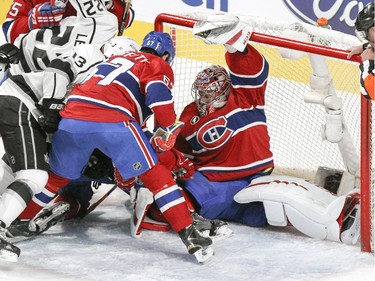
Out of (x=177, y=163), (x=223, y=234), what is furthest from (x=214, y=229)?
(x=177, y=163)

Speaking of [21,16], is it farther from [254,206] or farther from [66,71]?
[254,206]

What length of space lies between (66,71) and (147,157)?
0.42 m

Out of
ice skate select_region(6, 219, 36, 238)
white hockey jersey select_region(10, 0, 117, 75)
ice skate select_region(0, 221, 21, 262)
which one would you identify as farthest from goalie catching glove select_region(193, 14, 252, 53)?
ice skate select_region(0, 221, 21, 262)

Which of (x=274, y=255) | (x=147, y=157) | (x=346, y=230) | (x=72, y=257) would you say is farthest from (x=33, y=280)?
(x=346, y=230)

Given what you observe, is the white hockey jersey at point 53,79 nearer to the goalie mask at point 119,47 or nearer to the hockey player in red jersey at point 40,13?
the goalie mask at point 119,47

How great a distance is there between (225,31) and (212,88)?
0.89ft

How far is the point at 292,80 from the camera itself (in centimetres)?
442

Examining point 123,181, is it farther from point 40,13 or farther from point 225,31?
point 40,13

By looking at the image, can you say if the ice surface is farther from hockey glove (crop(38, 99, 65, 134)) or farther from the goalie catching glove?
the goalie catching glove

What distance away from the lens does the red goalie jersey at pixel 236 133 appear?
4.10 m

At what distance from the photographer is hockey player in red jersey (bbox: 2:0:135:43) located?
423 cm

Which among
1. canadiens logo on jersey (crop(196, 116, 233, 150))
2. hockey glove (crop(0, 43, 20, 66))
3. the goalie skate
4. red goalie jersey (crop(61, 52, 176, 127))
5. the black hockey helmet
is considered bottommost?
the goalie skate

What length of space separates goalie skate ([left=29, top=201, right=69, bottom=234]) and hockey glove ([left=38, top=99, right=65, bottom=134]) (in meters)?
0.33

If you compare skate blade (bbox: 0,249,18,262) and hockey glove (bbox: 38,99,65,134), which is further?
hockey glove (bbox: 38,99,65,134)
